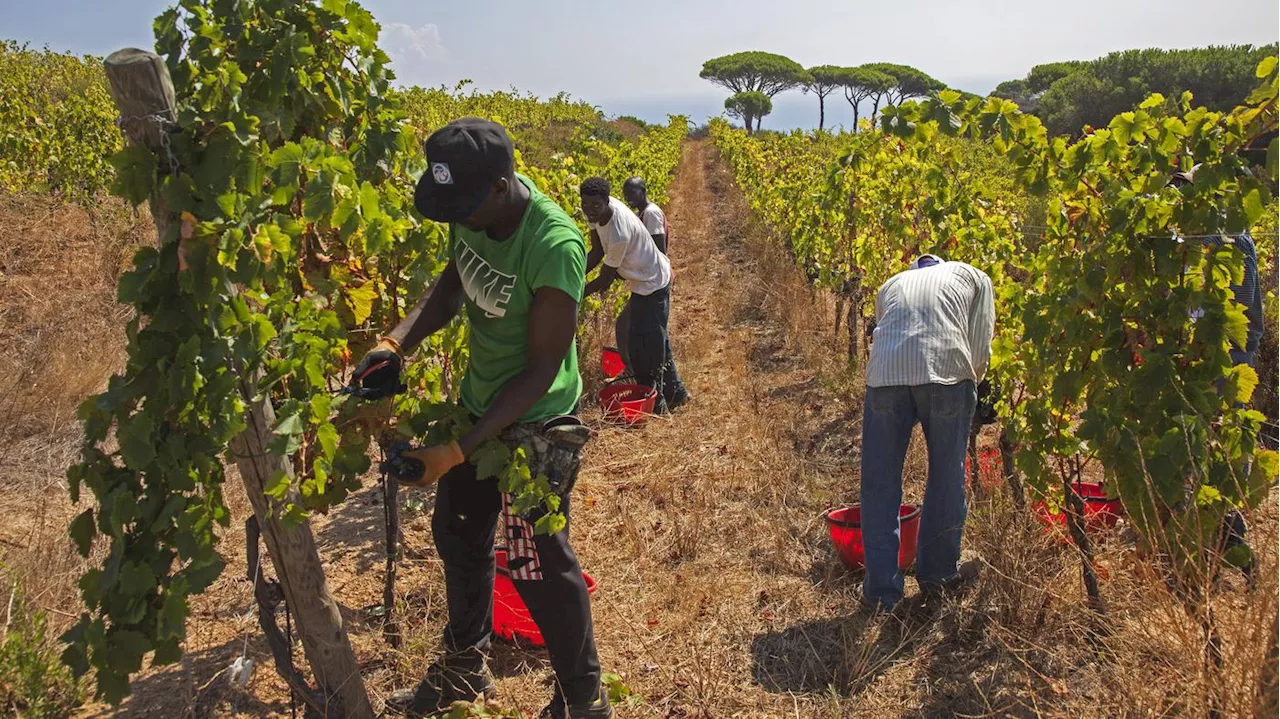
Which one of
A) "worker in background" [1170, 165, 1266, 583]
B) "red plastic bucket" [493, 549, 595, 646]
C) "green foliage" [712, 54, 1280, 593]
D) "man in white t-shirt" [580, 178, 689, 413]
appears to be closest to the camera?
"green foliage" [712, 54, 1280, 593]

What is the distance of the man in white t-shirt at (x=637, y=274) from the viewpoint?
5.02 meters

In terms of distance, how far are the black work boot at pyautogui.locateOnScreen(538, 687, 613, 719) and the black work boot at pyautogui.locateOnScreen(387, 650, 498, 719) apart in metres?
0.22

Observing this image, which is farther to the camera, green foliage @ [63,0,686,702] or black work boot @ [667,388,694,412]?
black work boot @ [667,388,694,412]

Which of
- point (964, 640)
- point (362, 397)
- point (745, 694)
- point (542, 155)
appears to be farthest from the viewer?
point (542, 155)

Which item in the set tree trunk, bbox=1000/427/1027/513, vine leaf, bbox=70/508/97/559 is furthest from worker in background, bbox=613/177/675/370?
vine leaf, bbox=70/508/97/559

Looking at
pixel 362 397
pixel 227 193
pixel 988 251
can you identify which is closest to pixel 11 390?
pixel 362 397

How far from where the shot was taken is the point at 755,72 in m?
78.7

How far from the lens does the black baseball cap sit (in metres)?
2.00

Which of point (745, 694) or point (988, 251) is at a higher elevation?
point (988, 251)

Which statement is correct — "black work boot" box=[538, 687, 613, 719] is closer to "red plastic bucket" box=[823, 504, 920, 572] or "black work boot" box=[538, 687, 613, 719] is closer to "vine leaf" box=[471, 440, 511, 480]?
"vine leaf" box=[471, 440, 511, 480]

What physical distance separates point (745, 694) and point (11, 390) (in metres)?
4.71

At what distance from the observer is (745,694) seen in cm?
290

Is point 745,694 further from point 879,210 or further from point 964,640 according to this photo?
point 879,210

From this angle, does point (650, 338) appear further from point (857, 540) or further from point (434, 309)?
point (434, 309)
